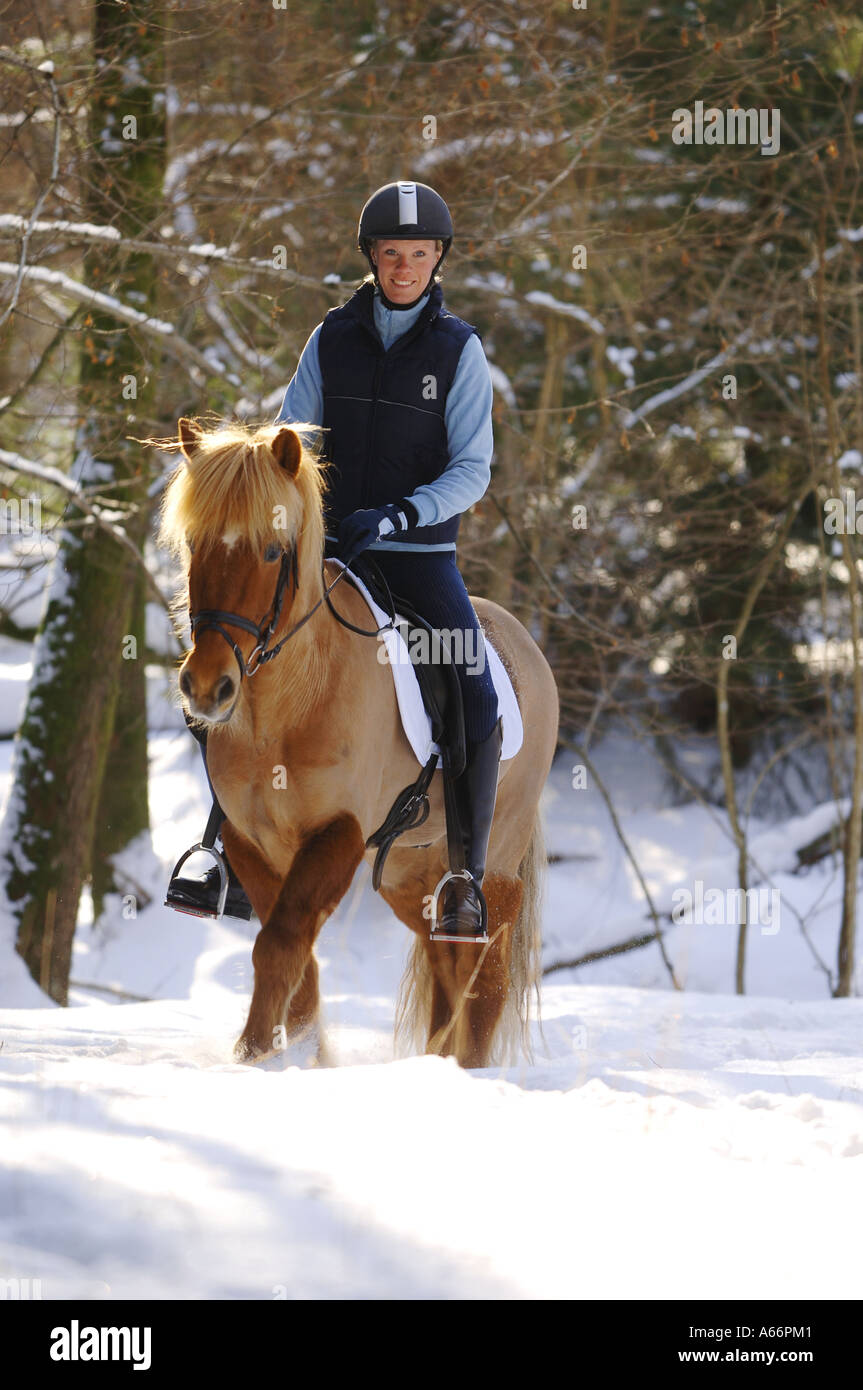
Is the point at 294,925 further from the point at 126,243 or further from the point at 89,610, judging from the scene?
the point at 89,610

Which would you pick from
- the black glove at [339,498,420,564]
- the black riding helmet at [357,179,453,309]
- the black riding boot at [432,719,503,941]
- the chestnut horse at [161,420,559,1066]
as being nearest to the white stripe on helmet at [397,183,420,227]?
the black riding helmet at [357,179,453,309]

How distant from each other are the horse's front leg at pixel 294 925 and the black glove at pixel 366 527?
856 millimetres

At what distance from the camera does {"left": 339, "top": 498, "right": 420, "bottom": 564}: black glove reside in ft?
14.1

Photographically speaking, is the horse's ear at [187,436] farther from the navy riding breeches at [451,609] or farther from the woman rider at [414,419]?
the navy riding breeches at [451,609]

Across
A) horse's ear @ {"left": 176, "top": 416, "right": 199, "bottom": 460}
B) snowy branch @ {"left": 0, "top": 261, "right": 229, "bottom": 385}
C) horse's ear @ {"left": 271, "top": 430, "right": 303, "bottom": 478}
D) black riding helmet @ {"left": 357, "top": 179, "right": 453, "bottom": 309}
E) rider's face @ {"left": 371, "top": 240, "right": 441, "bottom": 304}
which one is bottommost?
horse's ear @ {"left": 271, "top": 430, "right": 303, "bottom": 478}

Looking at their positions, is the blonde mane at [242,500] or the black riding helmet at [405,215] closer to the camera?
the blonde mane at [242,500]

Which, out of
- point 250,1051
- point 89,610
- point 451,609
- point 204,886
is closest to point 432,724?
point 451,609

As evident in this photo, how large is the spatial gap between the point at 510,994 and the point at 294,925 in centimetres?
180

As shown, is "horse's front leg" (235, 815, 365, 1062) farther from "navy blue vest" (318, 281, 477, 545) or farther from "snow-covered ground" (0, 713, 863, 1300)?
"navy blue vest" (318, 281, 477, 545)

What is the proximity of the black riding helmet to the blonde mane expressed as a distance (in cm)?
91

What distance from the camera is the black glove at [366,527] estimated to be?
4.29 m

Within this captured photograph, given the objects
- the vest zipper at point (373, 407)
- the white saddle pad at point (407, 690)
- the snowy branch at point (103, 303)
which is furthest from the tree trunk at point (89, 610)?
the white saddle pad at point (407, 690)

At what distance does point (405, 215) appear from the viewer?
4.57 meters
